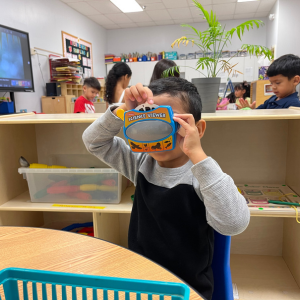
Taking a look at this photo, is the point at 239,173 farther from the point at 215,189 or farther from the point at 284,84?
the point at 215,189

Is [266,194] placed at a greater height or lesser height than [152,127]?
lesser

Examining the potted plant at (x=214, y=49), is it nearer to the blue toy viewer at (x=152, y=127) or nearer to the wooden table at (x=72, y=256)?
the blue toy viewer at (x=152, y=127)

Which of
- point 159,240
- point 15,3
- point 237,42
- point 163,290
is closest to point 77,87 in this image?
point 15,3

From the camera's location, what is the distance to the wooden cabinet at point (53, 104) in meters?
4.21

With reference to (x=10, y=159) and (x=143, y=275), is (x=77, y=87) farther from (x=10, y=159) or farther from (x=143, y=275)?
(x=143, y=275)

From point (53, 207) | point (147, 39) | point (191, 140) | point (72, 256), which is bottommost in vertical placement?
point (53, 207)

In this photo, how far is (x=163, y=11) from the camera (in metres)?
5.66

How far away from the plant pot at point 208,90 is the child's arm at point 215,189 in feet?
2.55

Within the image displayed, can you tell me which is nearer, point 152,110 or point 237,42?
point 152,110

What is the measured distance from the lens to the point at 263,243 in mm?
1740

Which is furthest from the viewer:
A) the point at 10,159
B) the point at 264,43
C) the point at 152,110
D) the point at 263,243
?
the point at 264,43

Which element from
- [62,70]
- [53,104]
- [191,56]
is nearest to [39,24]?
[62,70]

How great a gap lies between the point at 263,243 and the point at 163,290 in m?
1.65

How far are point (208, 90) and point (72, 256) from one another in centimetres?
108
